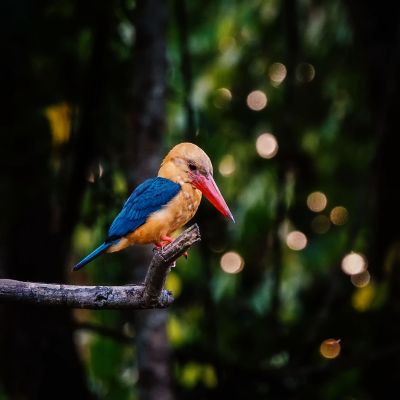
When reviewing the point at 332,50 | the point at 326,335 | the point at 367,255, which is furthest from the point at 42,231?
the point at 332,50

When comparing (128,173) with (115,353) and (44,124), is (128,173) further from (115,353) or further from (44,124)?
(115,353)

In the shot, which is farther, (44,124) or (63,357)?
(63,357)

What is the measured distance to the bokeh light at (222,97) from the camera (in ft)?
27.8

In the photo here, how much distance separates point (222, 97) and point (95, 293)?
5907 millimetres

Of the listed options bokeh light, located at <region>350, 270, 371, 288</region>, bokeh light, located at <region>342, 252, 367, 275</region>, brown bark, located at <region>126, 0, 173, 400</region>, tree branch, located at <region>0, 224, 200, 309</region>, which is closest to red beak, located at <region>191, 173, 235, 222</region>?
tree branch, located at <region>0, 224, 200, 309</region>

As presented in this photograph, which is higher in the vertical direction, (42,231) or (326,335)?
(42,231)

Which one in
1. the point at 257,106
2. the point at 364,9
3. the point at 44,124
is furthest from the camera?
the point at 257,106

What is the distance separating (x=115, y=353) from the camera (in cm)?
704

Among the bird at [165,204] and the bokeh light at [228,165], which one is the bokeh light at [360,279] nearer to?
the bokeh light at [228,165]

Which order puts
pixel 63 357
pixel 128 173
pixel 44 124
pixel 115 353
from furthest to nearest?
pixel 115 353, pixel 63 357, pixel 44 124, pixel 128 173

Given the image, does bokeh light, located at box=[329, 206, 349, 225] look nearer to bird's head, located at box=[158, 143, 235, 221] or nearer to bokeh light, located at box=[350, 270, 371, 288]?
bokeh light, located at box=[350, 270, 371, 288]

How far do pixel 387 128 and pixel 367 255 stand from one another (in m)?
1.13

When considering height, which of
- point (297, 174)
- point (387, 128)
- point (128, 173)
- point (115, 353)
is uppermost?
point (128, 173)

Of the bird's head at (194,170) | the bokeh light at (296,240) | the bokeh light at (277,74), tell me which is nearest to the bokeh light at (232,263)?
the bokeh light at (296,240)
